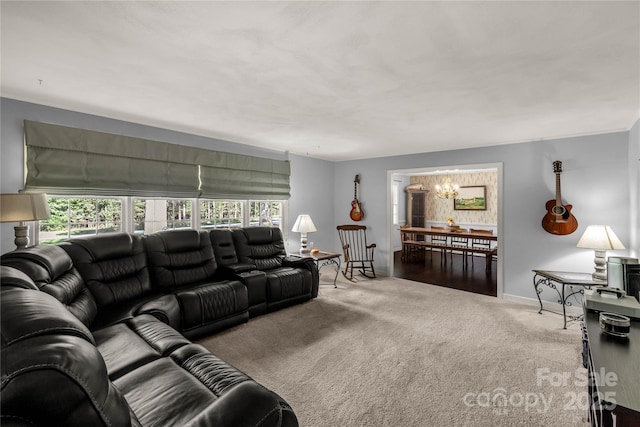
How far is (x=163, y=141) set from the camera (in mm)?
3912

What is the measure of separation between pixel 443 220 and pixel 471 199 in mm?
1009

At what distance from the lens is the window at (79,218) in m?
3.19

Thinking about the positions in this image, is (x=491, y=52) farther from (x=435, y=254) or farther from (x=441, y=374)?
(x=435, y=254)

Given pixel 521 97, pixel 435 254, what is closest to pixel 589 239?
pixel 521 97

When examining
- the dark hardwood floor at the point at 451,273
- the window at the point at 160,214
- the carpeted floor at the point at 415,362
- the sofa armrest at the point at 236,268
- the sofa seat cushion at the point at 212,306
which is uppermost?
the window at the point at 160,214

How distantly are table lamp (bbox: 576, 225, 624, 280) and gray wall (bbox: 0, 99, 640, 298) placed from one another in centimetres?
22

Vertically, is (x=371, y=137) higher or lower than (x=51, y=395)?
higher

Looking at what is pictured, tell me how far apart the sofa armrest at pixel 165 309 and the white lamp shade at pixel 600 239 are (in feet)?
Answer: 14.9

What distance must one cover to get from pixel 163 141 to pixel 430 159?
4276 millimetres

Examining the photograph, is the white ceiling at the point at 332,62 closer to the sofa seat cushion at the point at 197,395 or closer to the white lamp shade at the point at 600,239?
the white lamp shade at the point at 600,239

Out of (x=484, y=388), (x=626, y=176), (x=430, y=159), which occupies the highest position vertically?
(x=430, y=159)

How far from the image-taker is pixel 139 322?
235 cm

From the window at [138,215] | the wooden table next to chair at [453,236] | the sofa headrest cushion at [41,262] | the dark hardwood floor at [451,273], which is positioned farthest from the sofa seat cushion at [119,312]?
the wooden table next to chair at [453,236]

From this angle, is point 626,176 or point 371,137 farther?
point 371,137
